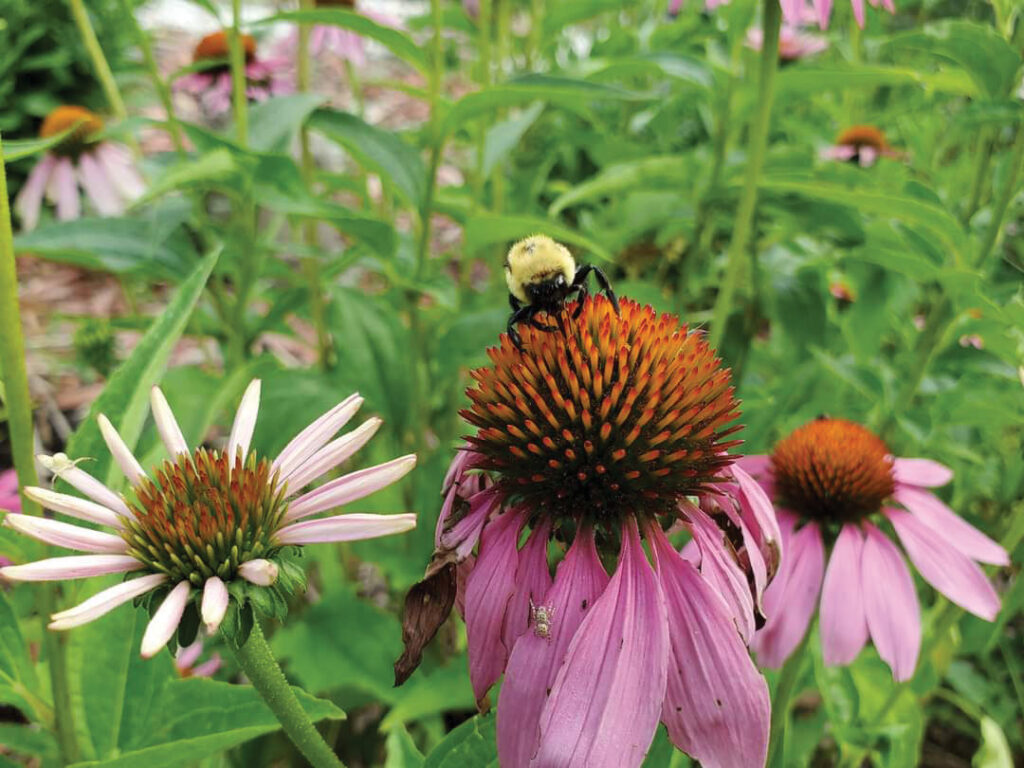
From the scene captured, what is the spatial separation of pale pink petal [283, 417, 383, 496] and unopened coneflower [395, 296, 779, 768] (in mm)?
94

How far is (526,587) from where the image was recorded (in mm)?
617

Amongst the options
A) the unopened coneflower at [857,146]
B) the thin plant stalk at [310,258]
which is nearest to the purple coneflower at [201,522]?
the thin plant stalk at [310,258]

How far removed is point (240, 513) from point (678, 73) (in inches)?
33.9

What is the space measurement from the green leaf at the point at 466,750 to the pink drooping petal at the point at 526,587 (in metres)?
0.08

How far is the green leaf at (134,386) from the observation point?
75 cm

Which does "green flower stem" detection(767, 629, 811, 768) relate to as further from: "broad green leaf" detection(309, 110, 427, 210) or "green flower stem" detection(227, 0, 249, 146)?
"green flower stem" detection(227, 0, 249, 146)

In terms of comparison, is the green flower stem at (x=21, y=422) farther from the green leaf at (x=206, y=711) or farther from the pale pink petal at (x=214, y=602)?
the pale pink petal at (x=214, y=602)

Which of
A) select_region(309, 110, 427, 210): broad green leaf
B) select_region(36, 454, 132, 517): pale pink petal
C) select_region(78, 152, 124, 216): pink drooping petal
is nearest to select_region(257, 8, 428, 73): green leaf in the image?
select_region(309, 110, 427, 210): broad green leaf

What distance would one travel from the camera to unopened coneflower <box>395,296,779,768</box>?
0.54 metres

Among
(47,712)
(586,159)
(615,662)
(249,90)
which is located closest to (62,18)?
(249,90)

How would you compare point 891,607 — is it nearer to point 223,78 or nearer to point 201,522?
point 201,522

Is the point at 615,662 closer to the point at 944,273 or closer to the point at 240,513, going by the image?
the point at 240,513

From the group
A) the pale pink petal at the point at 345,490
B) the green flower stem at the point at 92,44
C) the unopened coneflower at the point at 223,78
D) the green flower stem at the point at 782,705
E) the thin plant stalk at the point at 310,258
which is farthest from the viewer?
the unopened coneflower at the point at 223,78

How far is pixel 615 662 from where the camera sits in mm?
547
